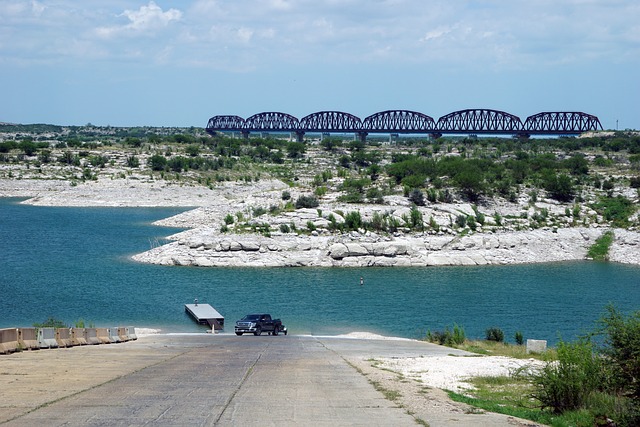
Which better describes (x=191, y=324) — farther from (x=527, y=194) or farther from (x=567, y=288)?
(x=527, y=194)

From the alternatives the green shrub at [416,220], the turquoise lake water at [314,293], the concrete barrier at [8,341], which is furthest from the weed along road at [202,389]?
the green shrub at [416,220]

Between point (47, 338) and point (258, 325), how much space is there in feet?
42.4

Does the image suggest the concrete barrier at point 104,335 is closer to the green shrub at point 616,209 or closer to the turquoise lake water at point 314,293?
the turquoise lake water at point 314,293

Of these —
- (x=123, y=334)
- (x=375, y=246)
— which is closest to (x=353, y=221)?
(x=375, y=246)

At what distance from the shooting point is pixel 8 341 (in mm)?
23172

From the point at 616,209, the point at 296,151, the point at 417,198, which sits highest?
the point at 296,151

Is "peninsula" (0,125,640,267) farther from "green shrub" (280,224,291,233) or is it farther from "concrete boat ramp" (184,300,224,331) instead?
"concrete boat ramp" (184,300,224,331)

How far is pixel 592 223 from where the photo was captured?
76000 mm

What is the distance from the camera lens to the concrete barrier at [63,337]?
26469 mm

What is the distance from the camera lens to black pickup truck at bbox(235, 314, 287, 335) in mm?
37125

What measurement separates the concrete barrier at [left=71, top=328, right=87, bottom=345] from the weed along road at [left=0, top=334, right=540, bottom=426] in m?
0.83

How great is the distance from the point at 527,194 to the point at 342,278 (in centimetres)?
3417

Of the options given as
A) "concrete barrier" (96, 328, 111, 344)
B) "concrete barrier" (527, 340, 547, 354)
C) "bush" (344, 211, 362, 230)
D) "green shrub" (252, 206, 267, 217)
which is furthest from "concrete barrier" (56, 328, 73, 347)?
"green shrub" (252, 206, 267, 217)

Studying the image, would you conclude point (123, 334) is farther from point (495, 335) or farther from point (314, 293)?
point (314, 293)
